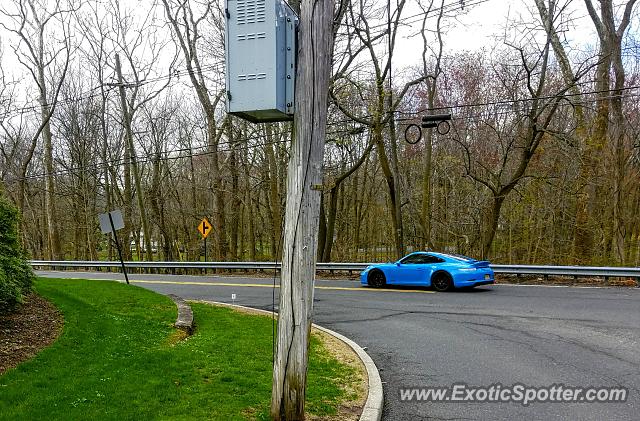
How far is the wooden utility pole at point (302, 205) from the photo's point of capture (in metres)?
4.30

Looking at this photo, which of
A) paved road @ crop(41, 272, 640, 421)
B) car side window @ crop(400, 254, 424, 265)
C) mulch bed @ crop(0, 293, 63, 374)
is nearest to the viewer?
paved road @ crop(41, 272, 640, 421)

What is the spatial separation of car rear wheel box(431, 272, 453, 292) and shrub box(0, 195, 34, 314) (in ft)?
33.6

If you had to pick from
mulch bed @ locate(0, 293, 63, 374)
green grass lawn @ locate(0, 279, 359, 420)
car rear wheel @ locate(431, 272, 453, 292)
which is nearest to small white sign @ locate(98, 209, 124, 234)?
mulch bed @ locate(0, 293, 63, 374)

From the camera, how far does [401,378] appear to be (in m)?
6.43

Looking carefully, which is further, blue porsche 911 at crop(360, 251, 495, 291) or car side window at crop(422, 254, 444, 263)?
car side window at crop(422, 254, 444, 263)

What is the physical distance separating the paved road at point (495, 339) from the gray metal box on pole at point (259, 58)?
3.26 m

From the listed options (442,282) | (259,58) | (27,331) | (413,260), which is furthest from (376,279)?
(259,58)

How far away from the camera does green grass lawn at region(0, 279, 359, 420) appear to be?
464 centimetres

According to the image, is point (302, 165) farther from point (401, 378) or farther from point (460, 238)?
point (460, 238)

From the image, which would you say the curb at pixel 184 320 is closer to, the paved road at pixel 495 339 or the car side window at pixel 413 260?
the paved road at pixel 495 339

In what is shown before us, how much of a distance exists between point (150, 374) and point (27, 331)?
276 cm

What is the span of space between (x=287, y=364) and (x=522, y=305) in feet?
28.9

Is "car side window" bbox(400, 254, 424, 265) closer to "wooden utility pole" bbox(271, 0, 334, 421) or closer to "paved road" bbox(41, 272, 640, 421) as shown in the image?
"paved road" bbox(41, 272, 640, 421)

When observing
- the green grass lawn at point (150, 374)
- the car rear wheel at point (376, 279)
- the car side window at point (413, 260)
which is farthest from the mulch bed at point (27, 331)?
the car side window at point (413, 260)
